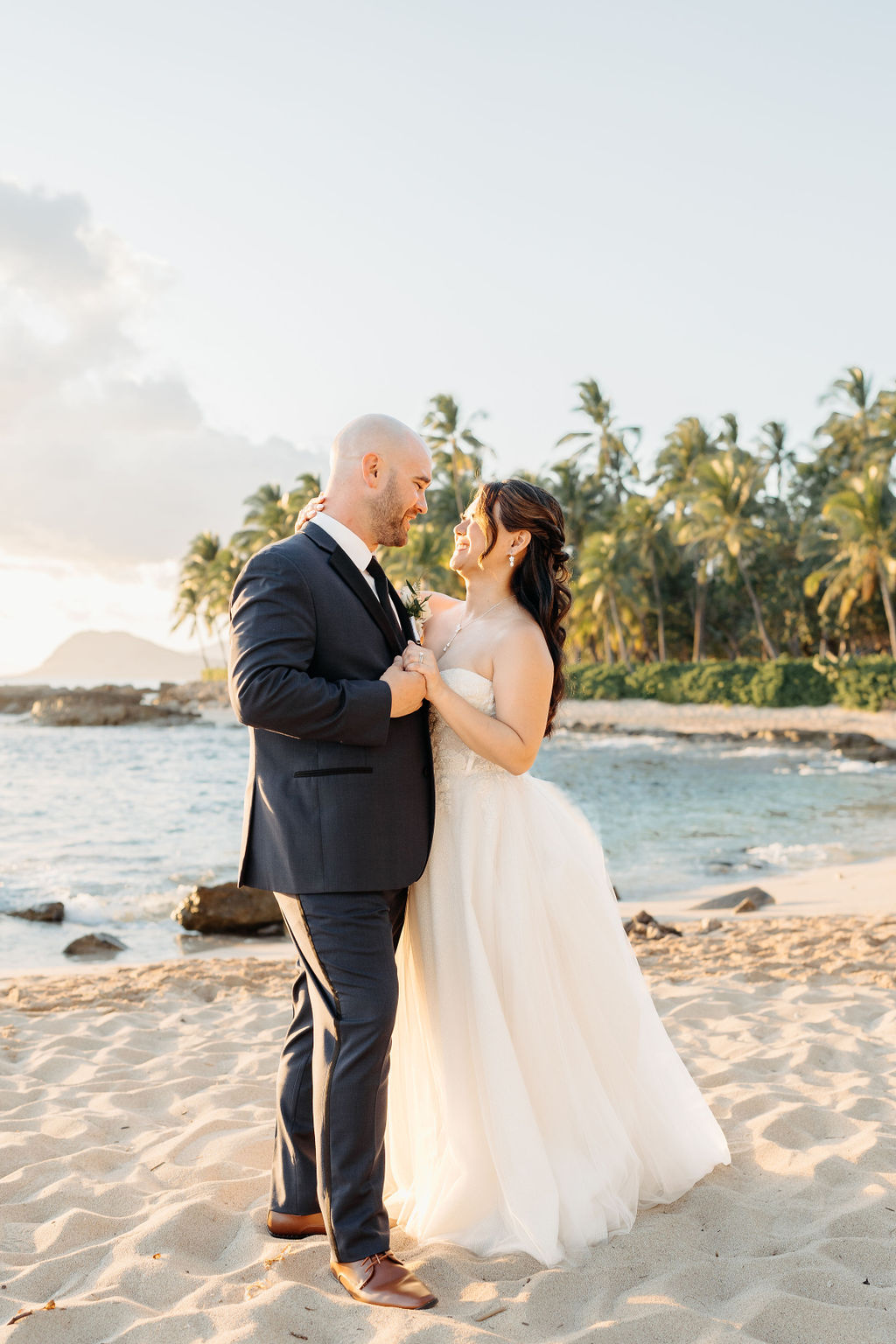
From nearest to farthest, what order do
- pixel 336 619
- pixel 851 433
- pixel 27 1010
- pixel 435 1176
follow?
pixel 336 619 → pixel 435 1176 → pixel 27 1010 → pixel 851 433

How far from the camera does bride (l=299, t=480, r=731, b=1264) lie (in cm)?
287

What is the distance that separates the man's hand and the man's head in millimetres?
371

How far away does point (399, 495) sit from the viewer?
9.30ft

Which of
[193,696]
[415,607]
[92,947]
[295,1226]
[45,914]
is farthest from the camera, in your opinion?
[193,696]

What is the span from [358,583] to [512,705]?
2.05ft

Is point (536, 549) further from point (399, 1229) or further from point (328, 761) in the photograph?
point (399, 1229)

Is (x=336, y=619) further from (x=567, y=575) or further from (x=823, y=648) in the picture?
(x=823, y=648)

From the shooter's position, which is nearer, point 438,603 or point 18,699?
point 438,603

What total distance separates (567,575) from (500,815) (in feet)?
2.94

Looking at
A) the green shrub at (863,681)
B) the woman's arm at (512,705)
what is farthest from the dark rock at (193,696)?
the woman's arm at (512,705)

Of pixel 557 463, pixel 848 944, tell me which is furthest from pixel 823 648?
pixel 848 944

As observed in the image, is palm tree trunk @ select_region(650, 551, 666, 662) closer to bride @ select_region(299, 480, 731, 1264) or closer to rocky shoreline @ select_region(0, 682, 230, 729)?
rocky shoreline @ select_region(0, 682, 230, 729)

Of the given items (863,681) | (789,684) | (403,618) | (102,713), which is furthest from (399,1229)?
(102,713)

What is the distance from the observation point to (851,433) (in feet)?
149
